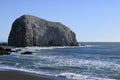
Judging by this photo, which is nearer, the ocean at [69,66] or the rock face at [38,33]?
the ocean at [69,66]

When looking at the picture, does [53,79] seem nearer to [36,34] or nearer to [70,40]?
[36,34]

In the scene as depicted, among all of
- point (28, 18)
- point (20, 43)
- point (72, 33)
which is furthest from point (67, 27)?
point (20, 43)

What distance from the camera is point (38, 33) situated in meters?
114

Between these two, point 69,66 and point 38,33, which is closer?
point 69,66

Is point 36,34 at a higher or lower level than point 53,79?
higher

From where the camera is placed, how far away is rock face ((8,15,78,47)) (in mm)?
107375

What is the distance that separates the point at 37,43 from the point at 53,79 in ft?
293

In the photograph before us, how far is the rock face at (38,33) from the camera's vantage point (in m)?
107

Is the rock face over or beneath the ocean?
over

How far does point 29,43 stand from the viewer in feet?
351

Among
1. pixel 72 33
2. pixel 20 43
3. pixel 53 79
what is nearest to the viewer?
pixel 53 79

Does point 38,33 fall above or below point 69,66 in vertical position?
above

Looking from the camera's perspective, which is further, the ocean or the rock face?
the rock face

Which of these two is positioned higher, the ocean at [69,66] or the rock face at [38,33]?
the rock face at [38,33]
